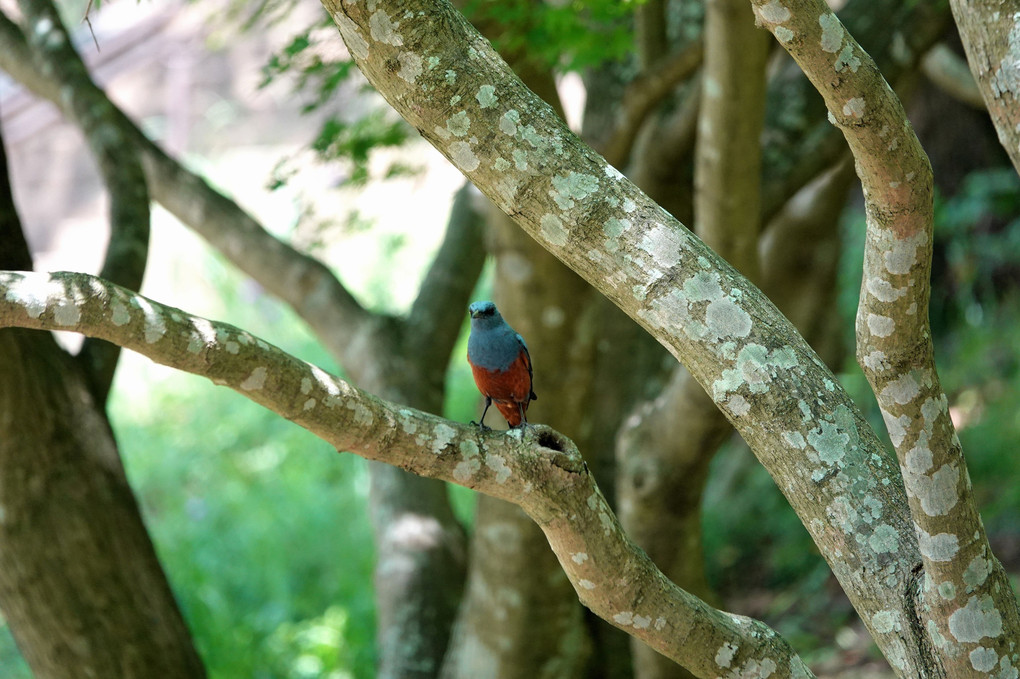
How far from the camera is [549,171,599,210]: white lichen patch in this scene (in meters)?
1.91

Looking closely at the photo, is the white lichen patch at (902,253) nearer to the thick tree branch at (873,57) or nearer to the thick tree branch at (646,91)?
the thick tree branch at (646,91)

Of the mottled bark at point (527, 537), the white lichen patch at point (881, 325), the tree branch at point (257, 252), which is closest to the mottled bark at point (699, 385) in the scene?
the mottled bark at point (527, 537)

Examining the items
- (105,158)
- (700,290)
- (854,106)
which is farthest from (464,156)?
(105,158)

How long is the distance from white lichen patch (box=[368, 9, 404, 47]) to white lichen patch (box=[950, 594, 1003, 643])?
159cm

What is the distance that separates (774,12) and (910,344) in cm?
68

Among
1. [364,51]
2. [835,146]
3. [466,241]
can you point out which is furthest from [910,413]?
[466,241]

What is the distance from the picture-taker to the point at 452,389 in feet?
28.8

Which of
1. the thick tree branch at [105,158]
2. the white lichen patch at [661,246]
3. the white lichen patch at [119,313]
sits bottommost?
the white lichen patch at [119,313]

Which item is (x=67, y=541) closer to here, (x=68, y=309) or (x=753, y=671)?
(x=68, y=309)

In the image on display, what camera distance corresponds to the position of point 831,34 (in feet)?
5.56

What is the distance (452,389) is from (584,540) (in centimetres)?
674

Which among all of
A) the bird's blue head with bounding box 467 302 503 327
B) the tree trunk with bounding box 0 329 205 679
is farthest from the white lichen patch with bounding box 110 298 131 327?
the tree trunk with bounding box 0 329 205 679

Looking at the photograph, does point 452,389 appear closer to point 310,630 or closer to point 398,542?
point 310,630

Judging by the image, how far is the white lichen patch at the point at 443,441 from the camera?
2053 mm
